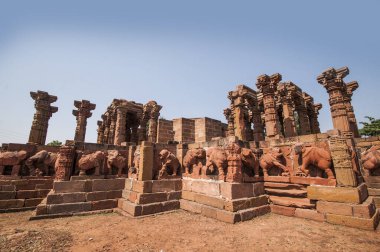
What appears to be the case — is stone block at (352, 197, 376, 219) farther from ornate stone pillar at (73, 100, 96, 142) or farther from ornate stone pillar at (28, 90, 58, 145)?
ornate stone pillar at (73, 100, 96, 142)

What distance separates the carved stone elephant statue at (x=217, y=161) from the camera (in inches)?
230

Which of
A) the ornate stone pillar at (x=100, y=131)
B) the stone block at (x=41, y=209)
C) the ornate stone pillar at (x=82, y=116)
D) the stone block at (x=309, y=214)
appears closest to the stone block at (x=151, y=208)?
the stone block at (x=41, y=209)

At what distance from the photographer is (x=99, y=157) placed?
22.9 ft

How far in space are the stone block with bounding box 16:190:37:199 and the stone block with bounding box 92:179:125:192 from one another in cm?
265

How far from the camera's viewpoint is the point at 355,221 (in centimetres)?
430

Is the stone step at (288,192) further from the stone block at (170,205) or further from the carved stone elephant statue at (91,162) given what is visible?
the carved stone elephant statue at (91,162)

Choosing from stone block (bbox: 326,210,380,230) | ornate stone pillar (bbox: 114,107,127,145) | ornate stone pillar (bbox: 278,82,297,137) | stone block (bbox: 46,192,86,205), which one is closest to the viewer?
stone block (bbox: 326,210,380,230)

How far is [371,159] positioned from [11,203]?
1197 cm

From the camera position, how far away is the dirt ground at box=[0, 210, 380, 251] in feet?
11.6

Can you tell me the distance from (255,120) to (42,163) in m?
13.6

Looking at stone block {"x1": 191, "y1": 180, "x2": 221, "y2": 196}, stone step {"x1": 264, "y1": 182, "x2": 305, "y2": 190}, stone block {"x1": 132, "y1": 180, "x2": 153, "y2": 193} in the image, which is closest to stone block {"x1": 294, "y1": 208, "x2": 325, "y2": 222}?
stone step {"x1": 264, "y1": 182, "x2": 305, "y2": 190}

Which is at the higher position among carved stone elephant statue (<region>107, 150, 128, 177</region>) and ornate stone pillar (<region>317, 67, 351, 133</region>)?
ornate stone pillar (<region>317, 67, 351, 133</region>)

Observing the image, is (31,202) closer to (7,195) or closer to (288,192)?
(7,195)

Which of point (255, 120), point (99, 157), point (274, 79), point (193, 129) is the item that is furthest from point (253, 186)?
point (193, 129)
